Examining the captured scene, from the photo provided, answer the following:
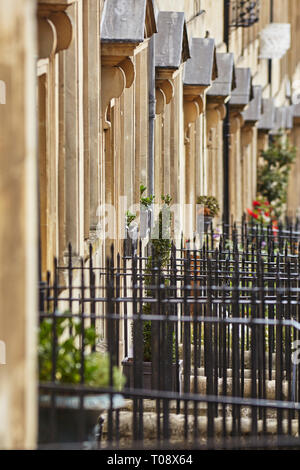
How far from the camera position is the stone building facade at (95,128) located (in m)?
4.95

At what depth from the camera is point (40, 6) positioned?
7.46 meters

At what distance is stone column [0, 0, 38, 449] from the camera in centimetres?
487

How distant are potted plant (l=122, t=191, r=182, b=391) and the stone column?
2.48m

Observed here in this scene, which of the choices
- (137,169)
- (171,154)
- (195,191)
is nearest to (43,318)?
(137,169)

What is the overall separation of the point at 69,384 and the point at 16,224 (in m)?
1.24

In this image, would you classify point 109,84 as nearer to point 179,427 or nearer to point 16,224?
point 179,427

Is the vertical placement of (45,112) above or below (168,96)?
below

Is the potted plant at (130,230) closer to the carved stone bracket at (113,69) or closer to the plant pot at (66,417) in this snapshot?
the carved stone bracket at (113,69)

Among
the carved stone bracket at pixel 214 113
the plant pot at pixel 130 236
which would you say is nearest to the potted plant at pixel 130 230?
the plant pot at pixel 130 236

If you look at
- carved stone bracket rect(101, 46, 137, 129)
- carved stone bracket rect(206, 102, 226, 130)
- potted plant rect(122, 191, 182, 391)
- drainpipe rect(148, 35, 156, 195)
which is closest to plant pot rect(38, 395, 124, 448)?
potted plant rect(122, 191, 182, 391)

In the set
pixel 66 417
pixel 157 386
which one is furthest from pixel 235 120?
pixel 66 417

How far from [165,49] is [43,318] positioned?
764 cm
